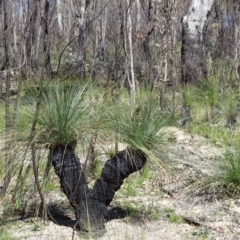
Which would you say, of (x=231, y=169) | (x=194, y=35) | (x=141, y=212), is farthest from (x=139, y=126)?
(x=194, y=35)

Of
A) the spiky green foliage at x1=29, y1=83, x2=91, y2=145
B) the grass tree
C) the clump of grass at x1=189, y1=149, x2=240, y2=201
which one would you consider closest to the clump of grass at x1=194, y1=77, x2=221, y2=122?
the clump of grass at x1=189, y1=149, x2=240, y2=201

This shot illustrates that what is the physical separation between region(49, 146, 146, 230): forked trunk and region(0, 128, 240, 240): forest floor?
0.12 meters

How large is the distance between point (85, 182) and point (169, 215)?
79cm

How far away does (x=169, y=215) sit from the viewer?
360 centimetres

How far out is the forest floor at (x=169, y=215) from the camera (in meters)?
3.21

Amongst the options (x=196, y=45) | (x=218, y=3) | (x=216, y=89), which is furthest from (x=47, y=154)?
(x=218, y=3)

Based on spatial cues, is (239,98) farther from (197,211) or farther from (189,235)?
(189,235)

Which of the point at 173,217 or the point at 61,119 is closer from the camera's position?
the point at 61,119

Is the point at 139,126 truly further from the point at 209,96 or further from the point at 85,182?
the point at 209,96

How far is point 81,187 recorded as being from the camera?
126 inches

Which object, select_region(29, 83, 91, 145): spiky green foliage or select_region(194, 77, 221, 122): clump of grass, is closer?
select_region(29, 83, 91, 145): spiky green foliage

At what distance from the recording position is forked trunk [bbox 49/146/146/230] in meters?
3.10

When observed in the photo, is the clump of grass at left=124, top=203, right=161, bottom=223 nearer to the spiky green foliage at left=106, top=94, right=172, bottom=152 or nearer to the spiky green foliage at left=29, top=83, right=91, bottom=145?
the spiky green foliage at left=106, top=94, right=172, bottom=152

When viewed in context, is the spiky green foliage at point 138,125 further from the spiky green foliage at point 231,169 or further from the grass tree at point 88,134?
the spiky green foliage at point 231,169
